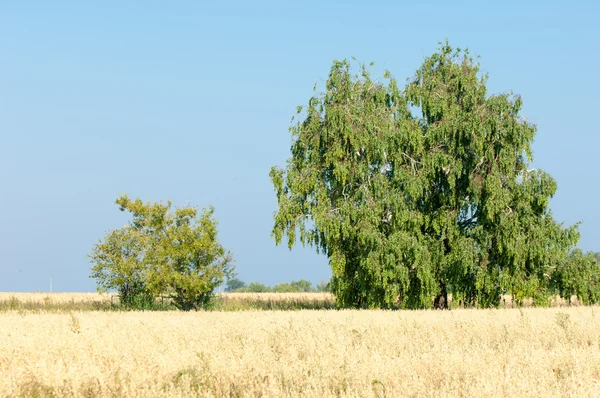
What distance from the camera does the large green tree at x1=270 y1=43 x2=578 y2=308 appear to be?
3538 cm

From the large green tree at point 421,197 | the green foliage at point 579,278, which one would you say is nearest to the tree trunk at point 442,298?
the large green tree at point 421,197

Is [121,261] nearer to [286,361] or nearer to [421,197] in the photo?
[421,197]

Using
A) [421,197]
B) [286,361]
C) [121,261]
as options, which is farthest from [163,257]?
[286,361]

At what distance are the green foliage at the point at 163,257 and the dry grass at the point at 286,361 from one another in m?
17.3

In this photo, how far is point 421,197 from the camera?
123ft

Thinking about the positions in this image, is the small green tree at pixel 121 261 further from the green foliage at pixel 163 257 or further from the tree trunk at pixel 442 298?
the tree trunk at pixel 442 298

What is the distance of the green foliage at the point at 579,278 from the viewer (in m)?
37.0

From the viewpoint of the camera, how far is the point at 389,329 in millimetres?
18625

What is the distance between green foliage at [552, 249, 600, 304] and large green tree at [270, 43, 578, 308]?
0.70m

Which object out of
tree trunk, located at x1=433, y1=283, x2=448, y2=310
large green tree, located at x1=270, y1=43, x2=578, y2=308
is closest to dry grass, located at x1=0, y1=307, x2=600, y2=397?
large green tree, located at x1=270, y1=43, x2=578, y2=308

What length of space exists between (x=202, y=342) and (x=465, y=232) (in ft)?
79.9

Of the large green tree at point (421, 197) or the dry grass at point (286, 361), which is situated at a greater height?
the large green tree at point (421, 197)

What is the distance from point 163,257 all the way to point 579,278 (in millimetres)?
20877

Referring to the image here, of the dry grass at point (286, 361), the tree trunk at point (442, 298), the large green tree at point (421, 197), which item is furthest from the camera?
the tree trunk at point (442, 298)
